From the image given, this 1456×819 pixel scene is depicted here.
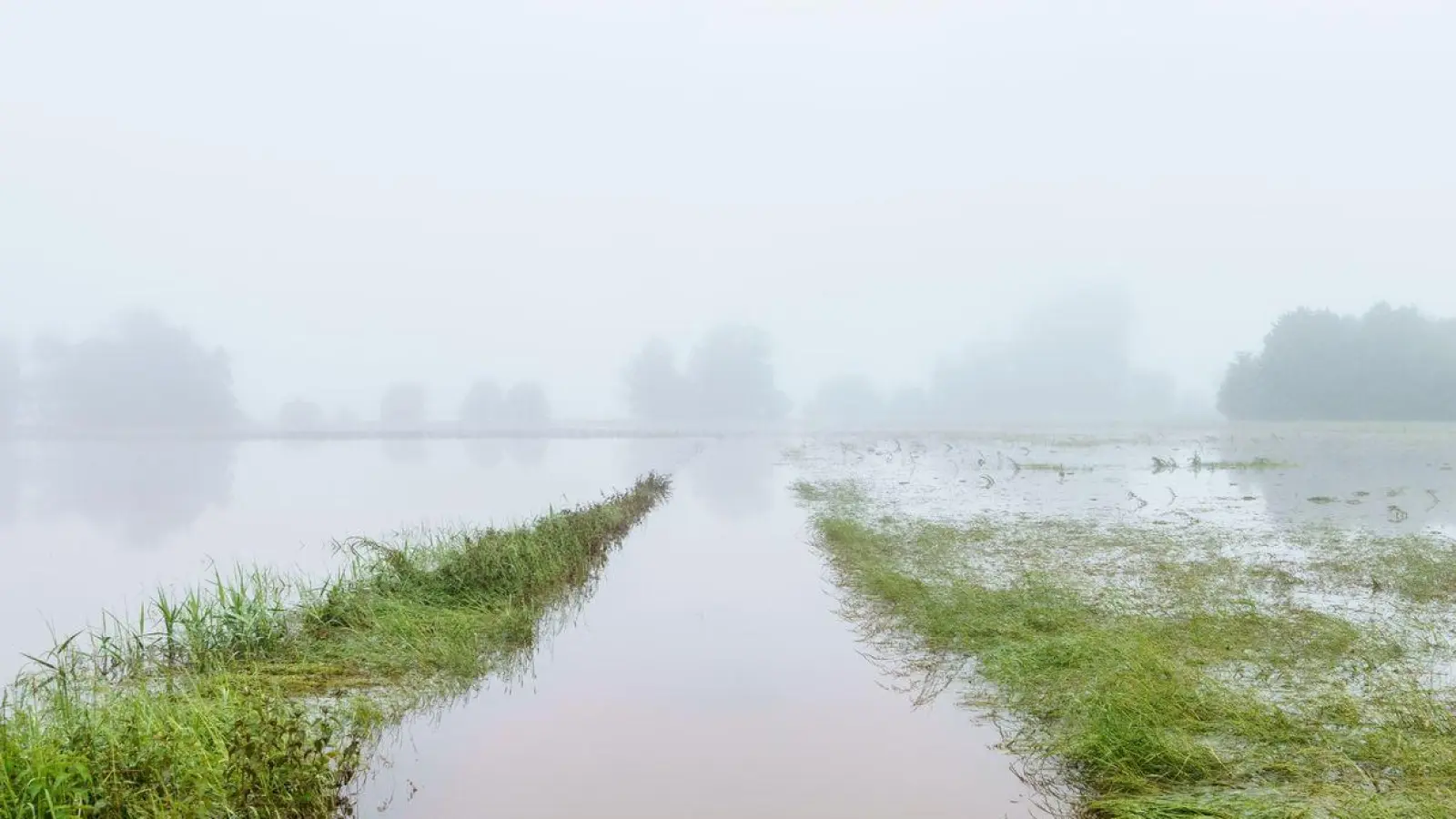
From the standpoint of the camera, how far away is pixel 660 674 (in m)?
9.23

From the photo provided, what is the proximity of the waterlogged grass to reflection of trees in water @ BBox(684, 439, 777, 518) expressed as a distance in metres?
9.18

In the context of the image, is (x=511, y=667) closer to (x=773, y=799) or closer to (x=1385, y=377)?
(x=773, y=799)

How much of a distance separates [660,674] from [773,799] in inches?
130

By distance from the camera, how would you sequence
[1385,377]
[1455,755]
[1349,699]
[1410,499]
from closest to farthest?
[1455,755], [1349,699], [1410,499], [1385,377]

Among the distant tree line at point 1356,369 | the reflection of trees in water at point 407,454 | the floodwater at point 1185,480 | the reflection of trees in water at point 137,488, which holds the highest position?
the distant tree line at point 1356,369

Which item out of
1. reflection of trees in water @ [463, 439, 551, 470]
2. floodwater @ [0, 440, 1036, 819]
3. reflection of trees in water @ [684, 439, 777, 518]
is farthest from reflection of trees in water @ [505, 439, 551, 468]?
floodwater @ [0, 440, 1036, 819]

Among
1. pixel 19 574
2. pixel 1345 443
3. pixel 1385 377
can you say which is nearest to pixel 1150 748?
pixel 19 574

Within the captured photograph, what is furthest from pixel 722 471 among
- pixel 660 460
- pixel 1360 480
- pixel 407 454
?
pixel 407 454

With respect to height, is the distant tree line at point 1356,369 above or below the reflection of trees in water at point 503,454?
above

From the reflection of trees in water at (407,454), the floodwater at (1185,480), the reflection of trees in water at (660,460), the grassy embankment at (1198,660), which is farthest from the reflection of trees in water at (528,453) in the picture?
the grassy embankment at (1198,660)

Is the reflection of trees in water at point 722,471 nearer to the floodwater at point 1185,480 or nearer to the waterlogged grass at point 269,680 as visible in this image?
the floodwater at point 1185,480

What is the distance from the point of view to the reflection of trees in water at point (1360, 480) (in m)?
20.8

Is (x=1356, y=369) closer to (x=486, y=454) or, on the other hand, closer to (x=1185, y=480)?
(x=1185, y=480)

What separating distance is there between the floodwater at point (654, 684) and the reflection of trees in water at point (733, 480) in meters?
0.38
